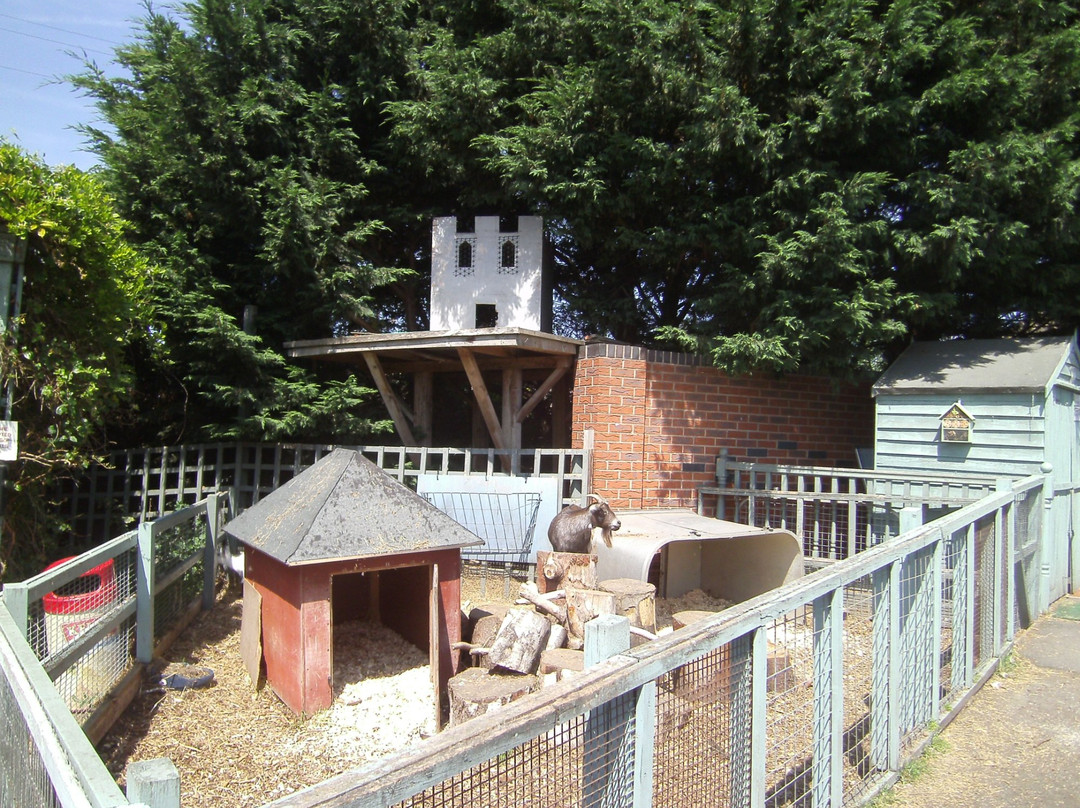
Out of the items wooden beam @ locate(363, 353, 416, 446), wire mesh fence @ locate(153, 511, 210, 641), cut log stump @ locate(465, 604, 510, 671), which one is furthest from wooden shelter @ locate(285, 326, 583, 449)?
cut log stump @ locate(465, 604, 510, 671)

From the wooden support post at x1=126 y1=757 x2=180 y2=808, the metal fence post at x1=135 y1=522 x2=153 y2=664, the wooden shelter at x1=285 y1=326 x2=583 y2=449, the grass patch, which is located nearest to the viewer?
the wooden support post at x1=126 y1=757 x2=180 y2=808

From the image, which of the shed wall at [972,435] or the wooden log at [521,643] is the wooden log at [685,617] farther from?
the shed wall at [972,435]

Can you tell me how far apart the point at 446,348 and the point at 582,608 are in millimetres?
3219

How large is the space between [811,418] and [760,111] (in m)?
3.23

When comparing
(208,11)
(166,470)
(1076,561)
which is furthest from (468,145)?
(1076,561)

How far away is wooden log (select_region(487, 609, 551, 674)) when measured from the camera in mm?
4598

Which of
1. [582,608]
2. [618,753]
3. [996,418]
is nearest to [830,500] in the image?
[996,418]

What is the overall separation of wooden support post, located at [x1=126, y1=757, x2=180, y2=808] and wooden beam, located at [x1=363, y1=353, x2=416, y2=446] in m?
6.74

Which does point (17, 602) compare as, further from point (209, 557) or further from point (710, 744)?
point (209, 557)

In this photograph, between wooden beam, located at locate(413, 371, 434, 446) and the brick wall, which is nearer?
the brick wall

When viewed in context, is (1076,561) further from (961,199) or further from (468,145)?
(468,145)

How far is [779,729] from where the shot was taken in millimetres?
3729

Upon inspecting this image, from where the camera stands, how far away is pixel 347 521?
15.4 feet

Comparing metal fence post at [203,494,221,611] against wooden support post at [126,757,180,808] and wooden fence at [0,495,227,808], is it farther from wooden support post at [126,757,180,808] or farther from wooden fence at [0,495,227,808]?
wooden support post at [126,757,180,808]
